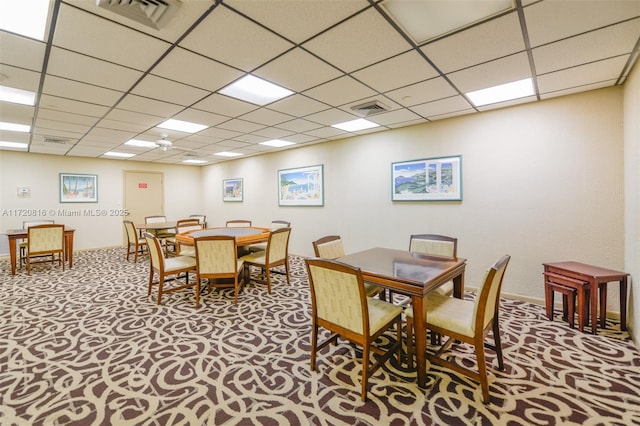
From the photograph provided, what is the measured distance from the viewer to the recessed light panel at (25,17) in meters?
1.62

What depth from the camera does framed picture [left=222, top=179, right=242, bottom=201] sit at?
775 centimetres

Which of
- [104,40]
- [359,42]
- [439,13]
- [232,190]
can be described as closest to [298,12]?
[359,42]

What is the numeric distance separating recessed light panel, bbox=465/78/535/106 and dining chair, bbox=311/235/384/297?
2.34 meters

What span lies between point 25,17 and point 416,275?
321 cm

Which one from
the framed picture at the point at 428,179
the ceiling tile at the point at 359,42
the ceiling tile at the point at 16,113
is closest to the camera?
the ceiling tile at the point at 359,42

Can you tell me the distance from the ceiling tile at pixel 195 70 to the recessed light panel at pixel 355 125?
2095 millimetres

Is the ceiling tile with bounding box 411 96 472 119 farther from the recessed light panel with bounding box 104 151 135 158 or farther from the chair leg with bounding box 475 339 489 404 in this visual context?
the recessed light panel with bounding box 104 151 135 158

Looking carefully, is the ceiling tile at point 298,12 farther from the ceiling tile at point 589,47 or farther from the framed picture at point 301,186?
the framed picture at point 301,186

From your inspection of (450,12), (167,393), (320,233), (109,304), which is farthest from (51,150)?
(450,12)

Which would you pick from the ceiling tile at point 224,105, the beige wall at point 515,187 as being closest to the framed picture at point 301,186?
the beige wall at point 515,187

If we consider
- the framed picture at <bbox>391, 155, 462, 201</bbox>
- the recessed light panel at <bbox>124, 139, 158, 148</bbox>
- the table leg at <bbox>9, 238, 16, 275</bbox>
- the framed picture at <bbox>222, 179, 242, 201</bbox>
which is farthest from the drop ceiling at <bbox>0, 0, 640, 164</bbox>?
the framed picture at <bbox>222, 179, 242, 201</bbox>

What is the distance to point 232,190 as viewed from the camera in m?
7.96

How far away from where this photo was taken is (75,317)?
3152 mm

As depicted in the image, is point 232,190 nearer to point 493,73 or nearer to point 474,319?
point 493,73
